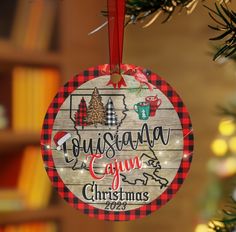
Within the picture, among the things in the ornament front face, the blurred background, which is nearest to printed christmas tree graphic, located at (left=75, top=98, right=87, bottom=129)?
the ornament front face

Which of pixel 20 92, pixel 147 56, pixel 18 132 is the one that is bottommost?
pixel 18 132

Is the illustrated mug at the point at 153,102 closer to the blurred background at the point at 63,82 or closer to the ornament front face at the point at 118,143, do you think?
the ornament front face at the point at 118,143

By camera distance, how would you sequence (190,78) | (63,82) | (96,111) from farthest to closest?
(190,78), (63,82), (96,111)

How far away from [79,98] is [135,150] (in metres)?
0.06

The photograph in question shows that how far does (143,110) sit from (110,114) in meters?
0.03

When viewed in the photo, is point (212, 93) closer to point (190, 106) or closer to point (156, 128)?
point (190, 106)

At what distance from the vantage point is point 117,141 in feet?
1.61

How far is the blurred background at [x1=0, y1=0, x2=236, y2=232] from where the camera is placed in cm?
203

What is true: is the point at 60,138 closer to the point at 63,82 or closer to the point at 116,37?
the point at 116,37

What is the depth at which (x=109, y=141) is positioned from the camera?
490 mm

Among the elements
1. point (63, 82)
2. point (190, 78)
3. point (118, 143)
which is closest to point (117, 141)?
point (118, 143)

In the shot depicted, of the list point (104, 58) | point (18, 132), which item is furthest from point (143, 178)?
point (104, 58)

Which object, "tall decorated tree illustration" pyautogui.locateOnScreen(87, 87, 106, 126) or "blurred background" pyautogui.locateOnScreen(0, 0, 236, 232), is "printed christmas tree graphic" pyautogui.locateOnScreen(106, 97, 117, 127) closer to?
"tall decorated tree illustration" pyautogui.locateOnScreen(87, 87, 106, 126)

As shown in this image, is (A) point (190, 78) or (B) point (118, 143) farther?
(A) point (190, 78)
